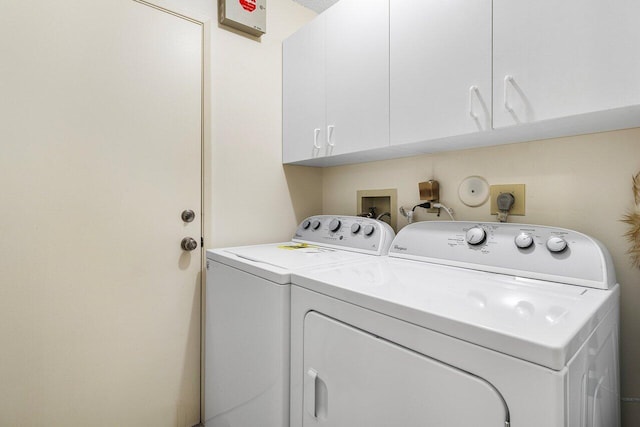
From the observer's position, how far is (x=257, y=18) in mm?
1748

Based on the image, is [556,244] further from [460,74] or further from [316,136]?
[316,136]

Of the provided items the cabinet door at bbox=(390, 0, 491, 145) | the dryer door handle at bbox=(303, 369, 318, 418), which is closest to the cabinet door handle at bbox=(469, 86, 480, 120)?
the cabinet door at bbox=(390, 0, 491, 145)

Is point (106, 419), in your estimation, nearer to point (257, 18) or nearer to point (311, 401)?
point (311, 401)

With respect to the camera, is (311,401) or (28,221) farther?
(28,221)

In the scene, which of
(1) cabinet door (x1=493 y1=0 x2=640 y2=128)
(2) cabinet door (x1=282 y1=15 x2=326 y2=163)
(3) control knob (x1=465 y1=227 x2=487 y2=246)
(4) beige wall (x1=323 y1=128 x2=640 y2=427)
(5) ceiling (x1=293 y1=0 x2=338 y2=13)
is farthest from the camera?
(5) ceiling (x1=293 y1=0 x2=338 y2=13)

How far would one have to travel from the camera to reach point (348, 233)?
1.64 m

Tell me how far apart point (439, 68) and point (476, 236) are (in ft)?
2.02

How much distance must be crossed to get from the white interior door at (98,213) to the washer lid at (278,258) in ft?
1.01

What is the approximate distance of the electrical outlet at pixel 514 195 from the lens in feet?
4.11

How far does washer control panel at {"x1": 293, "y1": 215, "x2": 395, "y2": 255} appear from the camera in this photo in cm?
149

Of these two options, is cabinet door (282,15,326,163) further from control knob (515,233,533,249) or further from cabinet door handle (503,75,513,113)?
control knob (515,233,533,249)

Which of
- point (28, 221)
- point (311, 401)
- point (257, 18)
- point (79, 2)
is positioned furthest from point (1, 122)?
point (311, 401)

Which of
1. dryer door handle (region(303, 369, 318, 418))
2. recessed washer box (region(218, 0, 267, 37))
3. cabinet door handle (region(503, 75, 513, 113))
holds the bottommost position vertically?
dryer door handle (region(303, 369, 318, 418))

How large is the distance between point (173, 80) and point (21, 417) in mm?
1519
